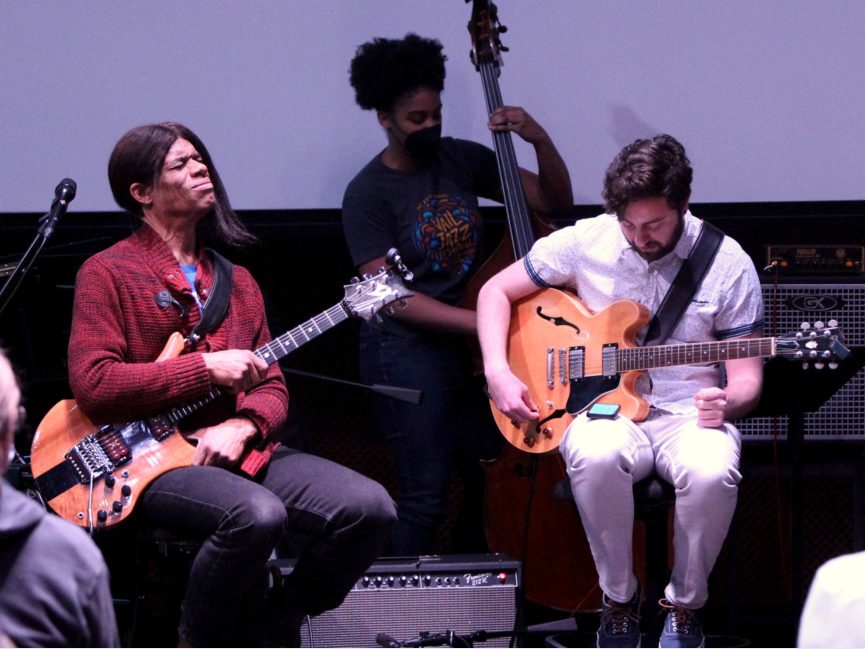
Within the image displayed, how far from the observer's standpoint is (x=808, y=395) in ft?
11.9

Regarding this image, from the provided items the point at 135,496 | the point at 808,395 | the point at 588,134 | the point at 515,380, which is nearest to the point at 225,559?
the point at 135,496

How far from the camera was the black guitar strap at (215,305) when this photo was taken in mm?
3418

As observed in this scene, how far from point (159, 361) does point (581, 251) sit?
1246 millimetres

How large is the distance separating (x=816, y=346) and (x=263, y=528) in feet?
4.90

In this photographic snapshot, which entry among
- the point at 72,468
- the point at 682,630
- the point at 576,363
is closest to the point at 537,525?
the point at 576,363

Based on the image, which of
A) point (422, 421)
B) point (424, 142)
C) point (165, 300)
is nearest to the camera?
point (165, 300)

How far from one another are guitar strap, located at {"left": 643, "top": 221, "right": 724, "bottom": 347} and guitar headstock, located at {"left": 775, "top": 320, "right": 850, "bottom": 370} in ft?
1.04

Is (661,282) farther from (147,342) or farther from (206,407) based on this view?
(147,342)

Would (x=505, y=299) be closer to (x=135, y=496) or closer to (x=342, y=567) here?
(x=342, y=567)

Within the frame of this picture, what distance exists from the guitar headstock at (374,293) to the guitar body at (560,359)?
394 millimetres

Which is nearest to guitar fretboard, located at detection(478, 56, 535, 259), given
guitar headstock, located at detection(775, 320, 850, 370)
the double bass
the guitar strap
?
the double bass

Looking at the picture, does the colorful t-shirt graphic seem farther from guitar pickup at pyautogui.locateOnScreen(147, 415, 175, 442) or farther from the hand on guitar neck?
guitar pickup at pyautogui.locateOnScreen(147, 415, 175, 442)

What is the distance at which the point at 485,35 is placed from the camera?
4.22 metres

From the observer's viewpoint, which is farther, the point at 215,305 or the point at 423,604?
the point at 423,604
